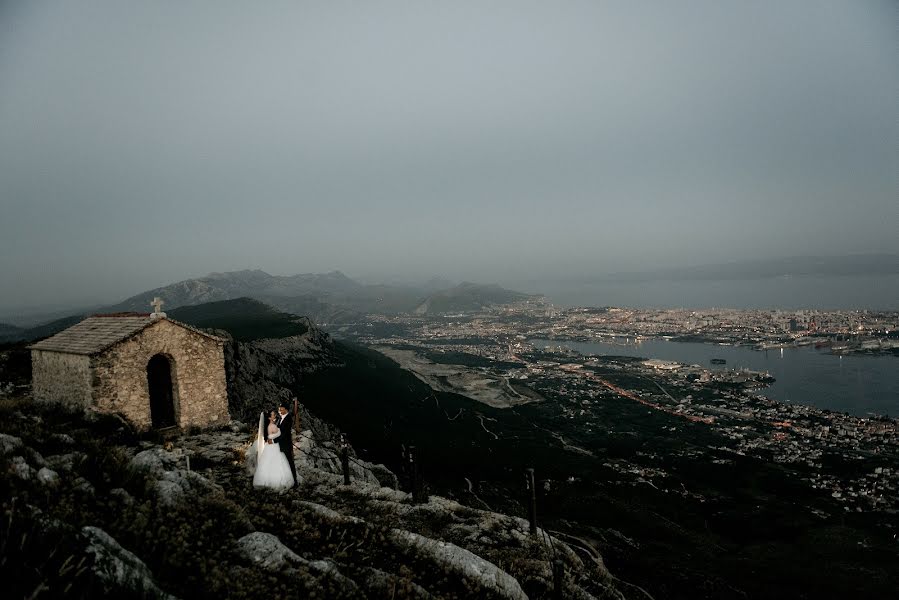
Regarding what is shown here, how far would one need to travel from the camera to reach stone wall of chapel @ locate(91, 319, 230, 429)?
16.8 meters

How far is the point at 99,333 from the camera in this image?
1816 cm

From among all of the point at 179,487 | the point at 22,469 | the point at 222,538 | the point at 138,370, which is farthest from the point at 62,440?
the point at 138,370

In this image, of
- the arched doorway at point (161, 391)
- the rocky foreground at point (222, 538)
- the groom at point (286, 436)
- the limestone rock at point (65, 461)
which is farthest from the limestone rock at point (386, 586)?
the arched doorway at point (161, 391)

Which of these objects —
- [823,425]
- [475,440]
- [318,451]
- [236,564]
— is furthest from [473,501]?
[823,425]

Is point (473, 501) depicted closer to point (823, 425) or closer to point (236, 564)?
point (236, 564)

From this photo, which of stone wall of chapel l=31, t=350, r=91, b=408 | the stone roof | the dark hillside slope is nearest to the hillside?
stone wall of chapel l=31, t=350, r=91, b=408

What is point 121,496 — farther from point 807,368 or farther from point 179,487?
point 807,368

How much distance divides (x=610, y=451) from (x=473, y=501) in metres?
26.1

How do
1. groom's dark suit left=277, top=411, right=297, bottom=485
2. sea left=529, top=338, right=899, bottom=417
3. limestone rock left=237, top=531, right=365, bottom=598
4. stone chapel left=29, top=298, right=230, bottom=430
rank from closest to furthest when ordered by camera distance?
limestone rock left=237, top=531, right=365, bottom=598 < groom's dark suit left=277, top=411, right=297, bottom=485 < stone chapel left=29, top=298, right=230, bottom=430 < sea left=529, top=338, right=899, bottom=417

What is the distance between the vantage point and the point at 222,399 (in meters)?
20.2

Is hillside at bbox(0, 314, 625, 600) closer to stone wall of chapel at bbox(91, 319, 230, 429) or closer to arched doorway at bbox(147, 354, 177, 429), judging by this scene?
stone wall of chapel at bbox(91, 319, 230, 429)

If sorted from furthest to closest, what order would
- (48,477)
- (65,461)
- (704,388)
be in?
(704,388) → (65,461) → (48,477)

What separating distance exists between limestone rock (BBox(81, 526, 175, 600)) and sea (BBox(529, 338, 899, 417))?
301 feet

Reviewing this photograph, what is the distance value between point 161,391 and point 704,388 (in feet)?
285
